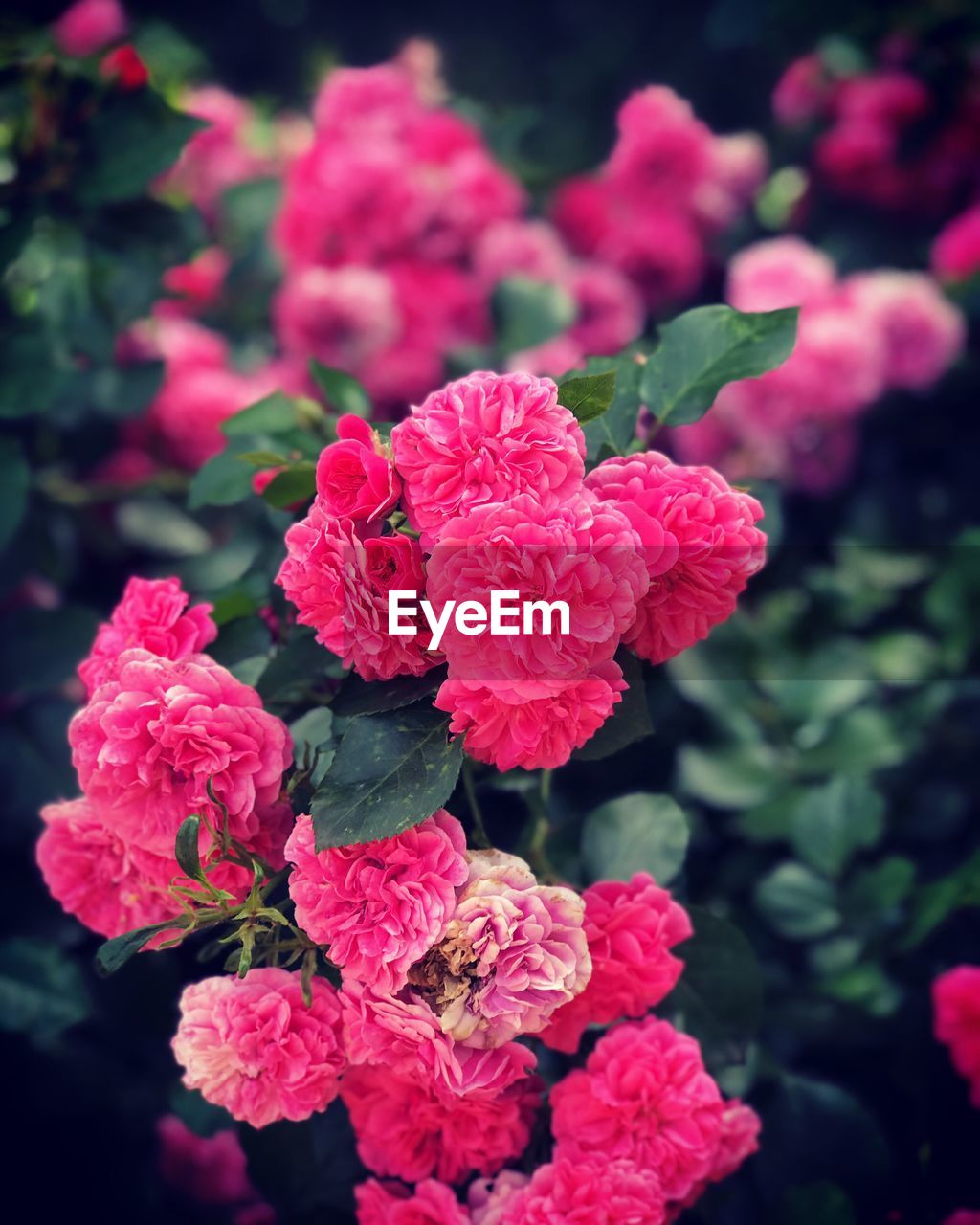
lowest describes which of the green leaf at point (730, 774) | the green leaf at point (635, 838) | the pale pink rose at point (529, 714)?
the green leaf at point (730, 774)

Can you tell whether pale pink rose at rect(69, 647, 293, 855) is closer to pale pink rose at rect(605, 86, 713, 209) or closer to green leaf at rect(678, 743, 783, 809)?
green leaf at rect(678, 743, 783, 809)

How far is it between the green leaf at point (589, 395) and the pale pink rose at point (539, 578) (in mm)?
87

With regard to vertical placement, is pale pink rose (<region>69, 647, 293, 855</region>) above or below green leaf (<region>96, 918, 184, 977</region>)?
above

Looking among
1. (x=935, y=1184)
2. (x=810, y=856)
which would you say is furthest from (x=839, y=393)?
(x=935, y=1184)

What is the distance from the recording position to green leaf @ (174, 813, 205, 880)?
21.5 inches

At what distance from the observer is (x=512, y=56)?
223cm

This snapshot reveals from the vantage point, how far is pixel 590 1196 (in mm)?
621

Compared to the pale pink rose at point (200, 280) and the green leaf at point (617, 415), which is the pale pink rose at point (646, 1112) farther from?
the pale pink rose at point (200, 280)

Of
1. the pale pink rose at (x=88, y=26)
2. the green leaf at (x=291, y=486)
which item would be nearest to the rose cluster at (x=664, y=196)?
the pale pink rose at (x=88, y=26)

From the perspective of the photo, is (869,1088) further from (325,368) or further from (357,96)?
(357,96)

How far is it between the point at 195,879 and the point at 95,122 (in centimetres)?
90

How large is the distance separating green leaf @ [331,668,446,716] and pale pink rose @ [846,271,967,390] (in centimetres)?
116

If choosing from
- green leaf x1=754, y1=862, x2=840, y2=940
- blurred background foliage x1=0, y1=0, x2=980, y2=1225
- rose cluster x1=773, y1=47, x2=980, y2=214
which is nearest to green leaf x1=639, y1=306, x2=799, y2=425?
blurred background foliage x1=0, y1=0, x2=980, y2=1225

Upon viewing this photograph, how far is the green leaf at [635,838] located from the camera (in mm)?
753
